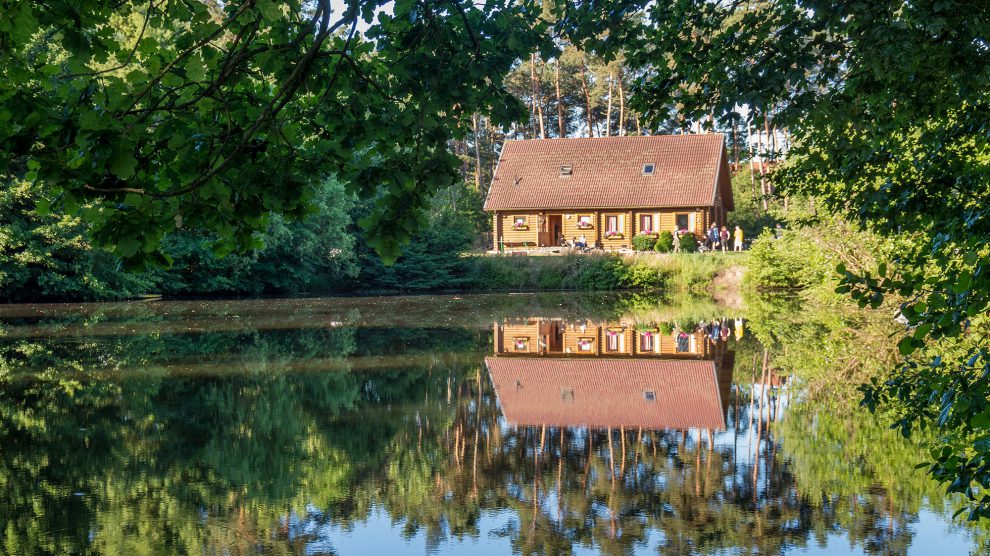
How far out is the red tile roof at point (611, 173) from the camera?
45.8 metres

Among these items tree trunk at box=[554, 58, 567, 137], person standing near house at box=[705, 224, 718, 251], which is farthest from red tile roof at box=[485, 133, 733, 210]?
tree trunk at box=[554, 58, 567, 137]

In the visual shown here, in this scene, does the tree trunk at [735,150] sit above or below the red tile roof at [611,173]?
above

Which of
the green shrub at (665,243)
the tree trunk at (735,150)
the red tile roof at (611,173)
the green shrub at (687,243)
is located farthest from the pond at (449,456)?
the tree trunk at (735,150)

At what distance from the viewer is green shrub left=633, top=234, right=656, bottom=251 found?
4362 centimetres

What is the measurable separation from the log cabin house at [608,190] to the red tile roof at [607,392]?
2881 cm

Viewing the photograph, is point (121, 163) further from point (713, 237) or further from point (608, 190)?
point (608, 190)

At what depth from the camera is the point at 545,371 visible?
1658 cm

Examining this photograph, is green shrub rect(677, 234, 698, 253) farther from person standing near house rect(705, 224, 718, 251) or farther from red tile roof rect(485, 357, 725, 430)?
red tile roof rect(485, 357, 725, 430)

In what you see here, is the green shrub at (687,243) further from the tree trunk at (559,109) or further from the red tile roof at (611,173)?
the tree trunk at (559,109)

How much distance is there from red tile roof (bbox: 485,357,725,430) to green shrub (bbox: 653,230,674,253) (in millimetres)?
25801

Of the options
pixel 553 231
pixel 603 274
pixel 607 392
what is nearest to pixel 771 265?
pixel 603 274

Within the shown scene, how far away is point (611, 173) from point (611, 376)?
32619 millimetres

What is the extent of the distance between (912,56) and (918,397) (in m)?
2.17

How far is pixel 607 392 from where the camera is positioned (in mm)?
14305
